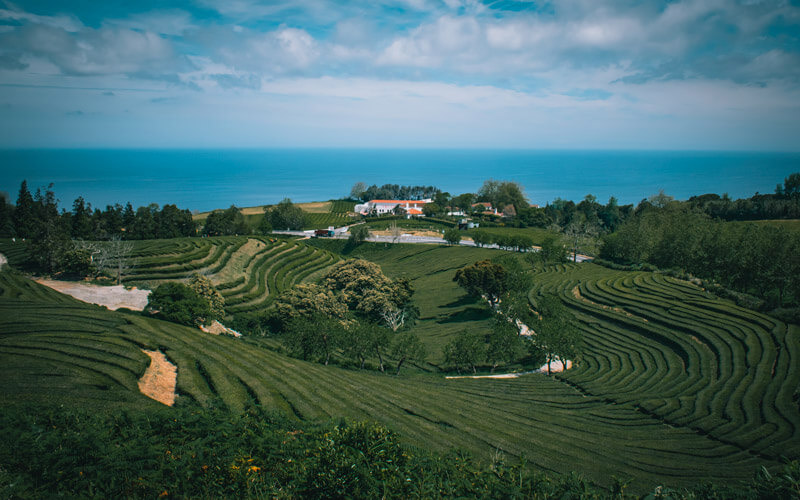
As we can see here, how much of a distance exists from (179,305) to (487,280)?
32937 mm

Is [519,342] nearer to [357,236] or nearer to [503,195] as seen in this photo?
[357,236]

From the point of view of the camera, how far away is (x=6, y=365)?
17.4m

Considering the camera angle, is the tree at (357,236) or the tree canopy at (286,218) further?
the tree canopy at (286,218)

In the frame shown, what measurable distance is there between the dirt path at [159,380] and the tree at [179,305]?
10755mm

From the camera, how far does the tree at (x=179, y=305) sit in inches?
1291

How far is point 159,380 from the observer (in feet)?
64.9

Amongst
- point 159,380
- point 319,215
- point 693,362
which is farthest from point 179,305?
point 319,215

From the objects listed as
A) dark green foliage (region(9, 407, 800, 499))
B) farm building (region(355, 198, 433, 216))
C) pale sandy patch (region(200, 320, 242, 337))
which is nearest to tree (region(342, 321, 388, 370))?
pale sandy patch (region(200, 320, 242, 337))

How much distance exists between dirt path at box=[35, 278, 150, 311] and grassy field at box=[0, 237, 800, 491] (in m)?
3.18

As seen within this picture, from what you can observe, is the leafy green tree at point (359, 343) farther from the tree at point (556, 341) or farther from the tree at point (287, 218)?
Result: the tree at point (287, 218)

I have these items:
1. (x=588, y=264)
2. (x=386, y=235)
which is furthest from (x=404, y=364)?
(x=386, y=235)

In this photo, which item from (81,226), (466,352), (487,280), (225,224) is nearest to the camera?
(466,352)

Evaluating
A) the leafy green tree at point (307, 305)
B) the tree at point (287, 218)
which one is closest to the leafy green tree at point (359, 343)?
the leafy green tree at point (307, 305)

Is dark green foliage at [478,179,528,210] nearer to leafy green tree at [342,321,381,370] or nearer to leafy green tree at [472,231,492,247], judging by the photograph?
leafy green tree at [472,231,492,247]
